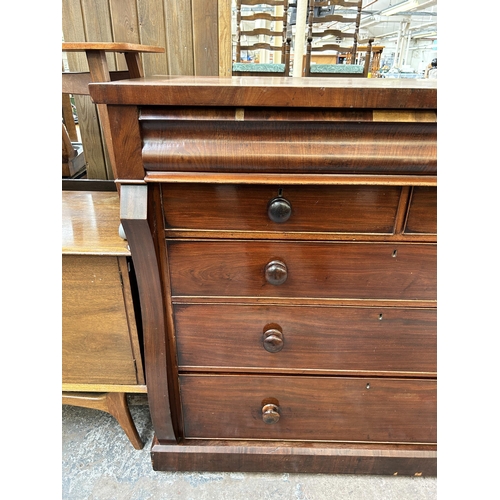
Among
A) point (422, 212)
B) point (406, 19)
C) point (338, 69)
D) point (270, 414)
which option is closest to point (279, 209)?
point (422, 212)

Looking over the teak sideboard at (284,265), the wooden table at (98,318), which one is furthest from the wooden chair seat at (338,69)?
the wooden table at (98,318)

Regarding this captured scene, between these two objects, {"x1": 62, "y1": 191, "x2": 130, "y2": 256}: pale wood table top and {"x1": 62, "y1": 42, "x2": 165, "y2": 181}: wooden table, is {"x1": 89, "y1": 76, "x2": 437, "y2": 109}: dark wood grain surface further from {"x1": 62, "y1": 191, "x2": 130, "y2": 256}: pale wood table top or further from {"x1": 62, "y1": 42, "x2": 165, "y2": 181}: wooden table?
{"x1": 62, "y1": 191, "x2": 130, "y2": 256}: pale wood table top

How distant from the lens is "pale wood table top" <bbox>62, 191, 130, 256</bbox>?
0.79 m

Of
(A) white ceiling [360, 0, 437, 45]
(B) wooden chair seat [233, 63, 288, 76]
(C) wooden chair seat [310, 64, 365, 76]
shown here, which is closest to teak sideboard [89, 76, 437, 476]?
(B) wooden chair seat [233, 63, 288, 76]

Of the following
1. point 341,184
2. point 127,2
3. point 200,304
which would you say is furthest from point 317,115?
point 127,2

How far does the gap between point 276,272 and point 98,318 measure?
1.46ft

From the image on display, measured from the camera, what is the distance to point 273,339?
0.79m

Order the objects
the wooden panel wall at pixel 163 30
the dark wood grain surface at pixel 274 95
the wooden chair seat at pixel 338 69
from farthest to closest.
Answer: the wooden chair seat at pixel 338 69 < the wooden panel wall at pixel 163 30 < the dark wood grain surface at pixel 274 95

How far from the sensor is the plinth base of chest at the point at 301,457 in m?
0.93

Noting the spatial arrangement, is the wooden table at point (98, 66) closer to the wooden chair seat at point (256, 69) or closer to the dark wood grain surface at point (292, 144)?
the dark wood grain surface at point (292, 144)

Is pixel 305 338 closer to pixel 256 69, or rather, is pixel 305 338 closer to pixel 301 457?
pixel 301 457

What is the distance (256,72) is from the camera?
6.04ft

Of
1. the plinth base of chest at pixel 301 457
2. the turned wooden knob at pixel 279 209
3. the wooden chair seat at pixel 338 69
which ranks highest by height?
the wooden chair seat at pixel 338 69

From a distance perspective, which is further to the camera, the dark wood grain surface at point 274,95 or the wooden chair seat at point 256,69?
the wooden chair seat at point 256,69
